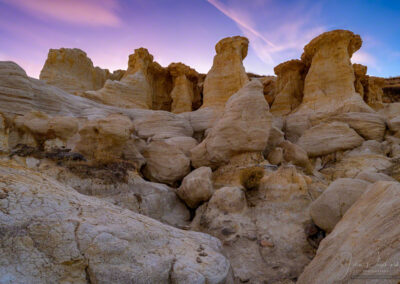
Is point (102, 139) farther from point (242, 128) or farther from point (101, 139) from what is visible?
point (242, 128)

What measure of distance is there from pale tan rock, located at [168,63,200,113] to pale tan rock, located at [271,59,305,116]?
5667mm

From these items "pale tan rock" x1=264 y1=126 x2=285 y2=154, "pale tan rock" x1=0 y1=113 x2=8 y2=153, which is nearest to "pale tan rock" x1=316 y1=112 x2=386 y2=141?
"pale tan rock" x1=264 y1=126 x2=285 y2=154

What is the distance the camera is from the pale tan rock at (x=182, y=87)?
15.9m

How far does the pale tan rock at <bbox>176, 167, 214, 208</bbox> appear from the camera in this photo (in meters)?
6.09

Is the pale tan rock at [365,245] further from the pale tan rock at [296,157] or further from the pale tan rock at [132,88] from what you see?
the pale tan rock at [132,88]

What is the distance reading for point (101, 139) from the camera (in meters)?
6.46

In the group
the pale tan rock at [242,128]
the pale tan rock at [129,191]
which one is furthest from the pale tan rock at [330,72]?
the pale tan rock at [129,191]

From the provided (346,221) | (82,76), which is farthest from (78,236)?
(82,76)

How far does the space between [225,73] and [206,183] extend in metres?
9.00

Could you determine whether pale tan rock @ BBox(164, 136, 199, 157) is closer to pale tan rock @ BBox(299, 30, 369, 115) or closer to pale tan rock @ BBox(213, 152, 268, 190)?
pale tan rock @ BBox(213, 152, 268, 190)

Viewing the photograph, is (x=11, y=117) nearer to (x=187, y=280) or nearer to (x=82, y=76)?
(x=187, y=280)

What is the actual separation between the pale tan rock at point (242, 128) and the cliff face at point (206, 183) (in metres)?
0.03

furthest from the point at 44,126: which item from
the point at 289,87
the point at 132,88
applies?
the point at 289,87

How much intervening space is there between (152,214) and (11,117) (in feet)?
14.4
